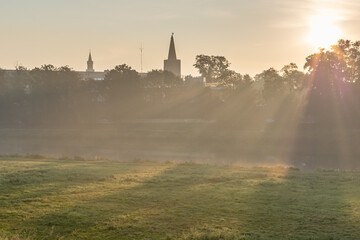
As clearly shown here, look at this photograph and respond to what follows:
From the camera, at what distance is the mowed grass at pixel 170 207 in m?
10.8

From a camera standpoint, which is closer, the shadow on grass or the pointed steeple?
the shadow on grass

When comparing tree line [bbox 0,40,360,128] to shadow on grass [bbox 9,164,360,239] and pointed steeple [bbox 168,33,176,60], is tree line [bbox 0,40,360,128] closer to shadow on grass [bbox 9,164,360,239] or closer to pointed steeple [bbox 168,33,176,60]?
pointed steeple [bbox 168,33,176,60]

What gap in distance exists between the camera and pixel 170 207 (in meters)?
13.2

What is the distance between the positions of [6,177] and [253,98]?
71.9m

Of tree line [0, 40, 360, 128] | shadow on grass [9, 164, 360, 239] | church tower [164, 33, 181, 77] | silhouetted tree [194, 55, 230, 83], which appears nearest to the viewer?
shadow on grass [9, 164, 360, 239]

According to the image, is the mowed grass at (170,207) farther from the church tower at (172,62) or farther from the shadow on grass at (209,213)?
the church tower at (172,62)

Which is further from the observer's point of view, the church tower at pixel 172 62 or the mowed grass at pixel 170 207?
the church tower at pixel 172 62

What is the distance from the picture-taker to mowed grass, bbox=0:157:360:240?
35.3 feet

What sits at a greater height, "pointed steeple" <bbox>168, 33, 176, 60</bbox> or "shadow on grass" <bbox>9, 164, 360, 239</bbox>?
"pointed steeple" <bbox>168, 33, 176, 60</bbox>

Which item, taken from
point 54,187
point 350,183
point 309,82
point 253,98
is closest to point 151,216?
point 54,187

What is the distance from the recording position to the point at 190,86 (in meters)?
102

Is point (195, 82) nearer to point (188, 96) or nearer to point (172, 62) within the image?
point (188, 96)

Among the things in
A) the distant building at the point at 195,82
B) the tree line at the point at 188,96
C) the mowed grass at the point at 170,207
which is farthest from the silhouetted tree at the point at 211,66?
the mowed grass at the point at 170,207

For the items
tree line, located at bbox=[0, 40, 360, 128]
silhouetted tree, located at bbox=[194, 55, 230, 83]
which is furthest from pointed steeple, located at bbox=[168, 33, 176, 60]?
tree line, located at bbox=[0, 40, 360, 128]
